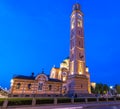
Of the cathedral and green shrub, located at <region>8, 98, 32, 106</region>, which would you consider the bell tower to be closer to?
the cathedral

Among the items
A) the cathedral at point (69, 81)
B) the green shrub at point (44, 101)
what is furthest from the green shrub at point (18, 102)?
the cathedral at point (69, 81)

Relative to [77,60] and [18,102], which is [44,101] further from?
[77,60]

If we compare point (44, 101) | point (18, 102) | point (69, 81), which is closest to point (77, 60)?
point (69, 81)

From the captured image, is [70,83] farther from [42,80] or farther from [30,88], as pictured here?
[30,88]

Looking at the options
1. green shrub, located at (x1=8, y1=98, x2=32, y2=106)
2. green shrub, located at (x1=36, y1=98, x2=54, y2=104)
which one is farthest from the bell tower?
green shrub, located at (x1=8, y1=98, x2=32, y2=106)

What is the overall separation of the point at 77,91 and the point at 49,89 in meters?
9.71

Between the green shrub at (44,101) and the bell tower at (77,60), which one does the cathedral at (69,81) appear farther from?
the green shrub at (44,101)

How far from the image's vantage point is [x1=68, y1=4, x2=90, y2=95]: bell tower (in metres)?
46.8

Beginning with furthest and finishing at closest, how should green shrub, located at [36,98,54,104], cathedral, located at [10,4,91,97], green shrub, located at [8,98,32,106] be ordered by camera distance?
cathedral, located at [10,4,91,97] → green shrub, located at [36,98,54,104] → green shrub, located at [8,98,32,106]

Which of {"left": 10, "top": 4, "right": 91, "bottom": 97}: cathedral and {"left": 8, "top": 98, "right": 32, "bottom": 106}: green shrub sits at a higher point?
{"left": 10, "top": 4, "right": 91, "bottom": 97}: cathedral

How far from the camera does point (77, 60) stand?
50156 mm

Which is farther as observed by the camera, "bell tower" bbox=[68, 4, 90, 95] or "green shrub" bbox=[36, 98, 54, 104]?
"bell tower" bbox=[68, 4, 90, 95]

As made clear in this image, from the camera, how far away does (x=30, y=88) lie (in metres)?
45.1

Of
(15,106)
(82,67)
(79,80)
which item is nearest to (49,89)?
(79,80)
